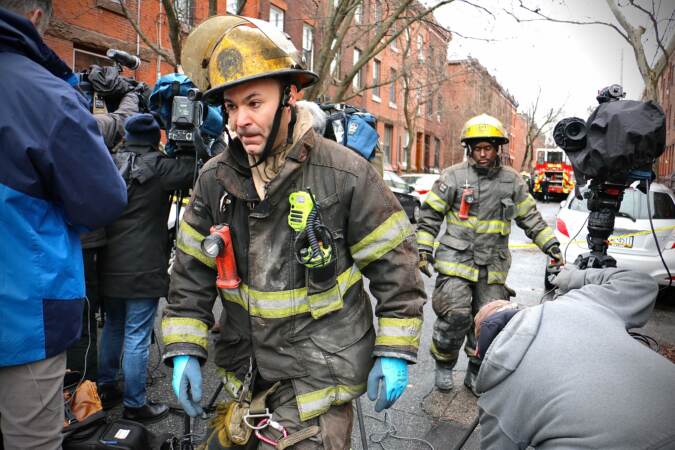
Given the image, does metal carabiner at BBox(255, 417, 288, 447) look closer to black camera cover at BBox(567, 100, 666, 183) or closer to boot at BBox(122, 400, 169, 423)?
boot at BBox(122, 400, 169, 423)

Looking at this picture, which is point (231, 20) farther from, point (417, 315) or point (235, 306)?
point (417, 315)

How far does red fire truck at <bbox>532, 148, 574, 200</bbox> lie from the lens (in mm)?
30297

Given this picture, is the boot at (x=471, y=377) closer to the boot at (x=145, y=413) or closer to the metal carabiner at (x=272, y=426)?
the boot at (x=145, y=413)

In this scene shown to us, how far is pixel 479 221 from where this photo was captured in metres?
4.12

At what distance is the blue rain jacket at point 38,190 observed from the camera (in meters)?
1.79

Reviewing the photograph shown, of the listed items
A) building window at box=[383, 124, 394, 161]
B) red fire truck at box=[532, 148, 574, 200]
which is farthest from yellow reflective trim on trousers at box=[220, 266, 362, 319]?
red fire truck at box=[532, 148, 574, 200]

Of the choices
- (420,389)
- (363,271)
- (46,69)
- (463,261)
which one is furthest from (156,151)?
(420,389)

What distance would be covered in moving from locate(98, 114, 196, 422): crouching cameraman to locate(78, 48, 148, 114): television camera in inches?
15.2

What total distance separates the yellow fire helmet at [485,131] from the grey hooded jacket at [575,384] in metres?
2.47

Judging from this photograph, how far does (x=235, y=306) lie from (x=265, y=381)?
32 centimetres

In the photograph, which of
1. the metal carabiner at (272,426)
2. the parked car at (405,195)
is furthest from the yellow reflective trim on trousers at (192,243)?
the parked car at (405,195)

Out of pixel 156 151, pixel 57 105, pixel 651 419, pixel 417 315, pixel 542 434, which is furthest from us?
pixel 156 151

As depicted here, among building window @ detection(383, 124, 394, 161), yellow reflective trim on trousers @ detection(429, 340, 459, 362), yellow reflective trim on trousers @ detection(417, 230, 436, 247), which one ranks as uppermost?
building window @ detection(383, 124, 394, 161)

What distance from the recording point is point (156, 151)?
3.36m
